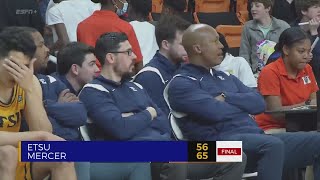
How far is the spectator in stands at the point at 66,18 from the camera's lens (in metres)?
8.58

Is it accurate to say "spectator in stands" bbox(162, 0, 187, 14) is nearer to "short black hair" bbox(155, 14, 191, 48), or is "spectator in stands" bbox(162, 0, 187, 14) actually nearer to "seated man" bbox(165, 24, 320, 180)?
"short black hair" bbox(155, 14, 191, 48)

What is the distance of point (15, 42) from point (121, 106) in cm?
100

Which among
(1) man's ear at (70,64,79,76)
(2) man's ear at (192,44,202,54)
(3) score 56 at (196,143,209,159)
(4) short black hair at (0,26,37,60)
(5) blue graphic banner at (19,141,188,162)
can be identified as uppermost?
(4) short black hair at (0,26,37,60)

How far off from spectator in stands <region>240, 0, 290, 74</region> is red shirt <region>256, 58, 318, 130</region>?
2076 millimetres

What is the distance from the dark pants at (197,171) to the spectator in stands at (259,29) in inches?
132

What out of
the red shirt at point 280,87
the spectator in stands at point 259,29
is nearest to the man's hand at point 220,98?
the red shirt at point 280,87

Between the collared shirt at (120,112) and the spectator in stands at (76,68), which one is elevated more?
the spectator in stands at (76,68)

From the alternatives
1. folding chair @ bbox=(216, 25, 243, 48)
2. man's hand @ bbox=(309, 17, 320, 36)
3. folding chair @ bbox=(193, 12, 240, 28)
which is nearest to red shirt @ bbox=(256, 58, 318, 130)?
man's hand @ bbox=(309, 17, 320, 36)

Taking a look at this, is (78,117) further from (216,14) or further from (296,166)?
(216,14)

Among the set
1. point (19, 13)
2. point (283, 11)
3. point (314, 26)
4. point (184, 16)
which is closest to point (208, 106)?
point (19, 13)

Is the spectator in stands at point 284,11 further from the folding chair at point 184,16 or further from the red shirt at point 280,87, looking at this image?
the red shirt at point 280,87

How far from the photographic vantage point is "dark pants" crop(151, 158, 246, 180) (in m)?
6.40

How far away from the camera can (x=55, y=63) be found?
7.64 m

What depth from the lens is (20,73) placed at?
5.86 metres
